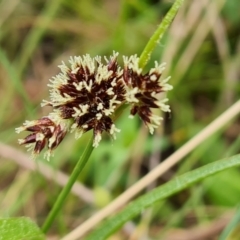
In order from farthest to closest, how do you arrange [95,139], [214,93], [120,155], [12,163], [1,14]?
1. [1,14]
2. [214,93]
3. [12,163]
4. [120,155]
5. [95,139]

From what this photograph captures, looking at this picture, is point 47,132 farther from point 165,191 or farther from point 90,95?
point 165,191

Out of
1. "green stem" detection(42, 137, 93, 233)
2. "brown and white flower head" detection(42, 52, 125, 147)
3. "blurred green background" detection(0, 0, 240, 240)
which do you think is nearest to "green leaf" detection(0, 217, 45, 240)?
"green stem" detection(42, 137, 93, 233)

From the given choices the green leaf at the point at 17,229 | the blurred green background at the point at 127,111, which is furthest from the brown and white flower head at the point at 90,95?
the blurred green background at the point at 127,111

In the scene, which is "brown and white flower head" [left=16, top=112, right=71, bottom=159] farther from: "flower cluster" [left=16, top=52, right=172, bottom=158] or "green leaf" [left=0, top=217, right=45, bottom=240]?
"green leaf" [left=0, top=217, right=45, bottom=240]

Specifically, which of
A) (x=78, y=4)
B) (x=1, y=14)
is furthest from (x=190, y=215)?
(x=1, y=14)

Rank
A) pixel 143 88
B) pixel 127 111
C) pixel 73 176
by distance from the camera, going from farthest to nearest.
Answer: pixel 127 111 < pixel 73 176 < pixel 143 88

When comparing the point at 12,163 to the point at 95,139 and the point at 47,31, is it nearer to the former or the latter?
the point at 47,31

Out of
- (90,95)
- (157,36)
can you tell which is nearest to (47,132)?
(90,95)

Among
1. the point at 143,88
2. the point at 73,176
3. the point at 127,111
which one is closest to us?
the point at 143,88
